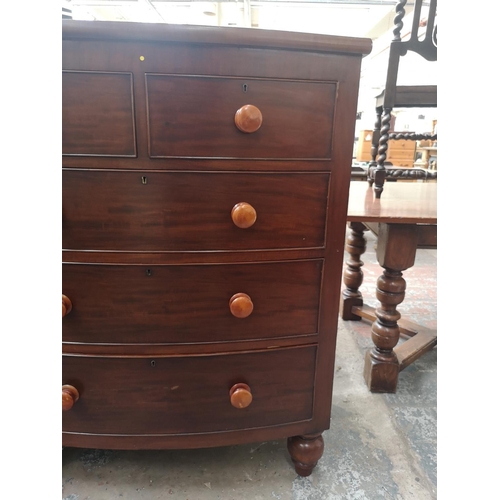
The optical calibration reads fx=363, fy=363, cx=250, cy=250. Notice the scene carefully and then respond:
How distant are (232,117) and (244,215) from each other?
7.6 inches

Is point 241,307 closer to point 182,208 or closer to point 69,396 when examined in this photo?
point 182,208

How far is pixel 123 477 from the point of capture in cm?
98

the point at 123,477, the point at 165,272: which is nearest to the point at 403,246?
the point at 165,272

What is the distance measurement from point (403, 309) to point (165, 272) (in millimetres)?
1666

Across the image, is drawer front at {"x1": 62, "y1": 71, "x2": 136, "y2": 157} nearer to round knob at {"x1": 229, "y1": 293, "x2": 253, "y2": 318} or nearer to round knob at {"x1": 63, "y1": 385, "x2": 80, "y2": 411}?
round knob at {"x1": 229, "y1": 293, "x2": 253, "y2": 318}

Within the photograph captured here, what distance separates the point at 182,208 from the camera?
2.43ft

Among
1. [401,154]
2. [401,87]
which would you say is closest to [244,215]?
[401,87]

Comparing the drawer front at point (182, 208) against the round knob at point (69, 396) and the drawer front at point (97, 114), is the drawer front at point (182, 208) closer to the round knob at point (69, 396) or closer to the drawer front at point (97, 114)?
the drawer front at point (97, 114)

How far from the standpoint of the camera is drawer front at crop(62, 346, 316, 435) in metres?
0.83

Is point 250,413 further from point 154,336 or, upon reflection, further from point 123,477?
point 123,477

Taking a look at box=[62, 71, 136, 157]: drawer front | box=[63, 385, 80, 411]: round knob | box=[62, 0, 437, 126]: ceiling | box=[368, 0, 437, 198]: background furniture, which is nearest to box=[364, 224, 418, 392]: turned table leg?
box=[368, 0, 437, 198]: background furniture
